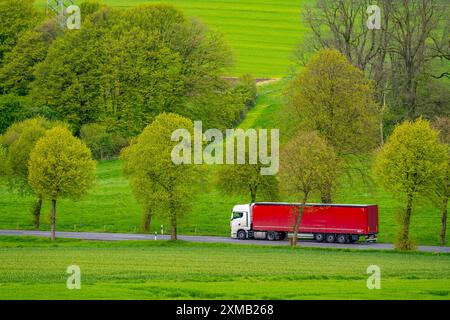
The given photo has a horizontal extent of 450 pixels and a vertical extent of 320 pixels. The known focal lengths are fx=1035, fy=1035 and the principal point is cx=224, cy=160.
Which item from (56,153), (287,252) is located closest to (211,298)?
(287,252)

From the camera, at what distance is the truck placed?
7625cm

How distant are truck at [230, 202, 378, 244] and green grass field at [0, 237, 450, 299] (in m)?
7.48

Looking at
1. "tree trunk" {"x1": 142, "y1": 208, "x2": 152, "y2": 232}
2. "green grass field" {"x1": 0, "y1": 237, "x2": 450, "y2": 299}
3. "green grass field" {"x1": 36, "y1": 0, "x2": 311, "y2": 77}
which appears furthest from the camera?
"green grass field" {"x1": 36, "y1": 0, "x2": 311, "y2": 77}

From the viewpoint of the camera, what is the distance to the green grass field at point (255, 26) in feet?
458

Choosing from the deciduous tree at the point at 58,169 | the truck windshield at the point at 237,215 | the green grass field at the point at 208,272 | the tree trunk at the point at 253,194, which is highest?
the deciduous tree at the point at 58,169

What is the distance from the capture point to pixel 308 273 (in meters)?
51.2

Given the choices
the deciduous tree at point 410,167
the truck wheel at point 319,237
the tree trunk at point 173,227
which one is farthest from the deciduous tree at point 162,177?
the deciduous tree at point 410,167

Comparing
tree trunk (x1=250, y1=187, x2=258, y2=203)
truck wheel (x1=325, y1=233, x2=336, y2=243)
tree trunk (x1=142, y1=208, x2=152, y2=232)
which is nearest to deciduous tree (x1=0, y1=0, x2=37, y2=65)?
tree trunk (x1=142, y1=208, x2=152, y2=232)

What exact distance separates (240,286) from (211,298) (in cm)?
447

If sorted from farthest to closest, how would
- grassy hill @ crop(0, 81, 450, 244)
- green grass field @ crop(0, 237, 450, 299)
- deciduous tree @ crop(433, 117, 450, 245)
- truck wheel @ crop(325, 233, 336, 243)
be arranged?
grassy hill @ crop(0, 81, 450, 244) < truck wheel @ crop(325, 233, 336, 243) < deciduous tree @ crop(433, 117, 450, 245) < green grass field @ crop(0, 237, 450, 299)

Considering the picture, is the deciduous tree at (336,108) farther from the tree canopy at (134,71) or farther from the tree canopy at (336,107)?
the tree canopy at (134,71)

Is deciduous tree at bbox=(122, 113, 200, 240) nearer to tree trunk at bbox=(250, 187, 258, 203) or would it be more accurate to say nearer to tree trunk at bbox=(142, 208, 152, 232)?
tree trunk at bbox=(142, 208, 152, 232)

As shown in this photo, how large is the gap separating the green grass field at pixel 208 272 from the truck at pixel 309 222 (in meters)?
7.48

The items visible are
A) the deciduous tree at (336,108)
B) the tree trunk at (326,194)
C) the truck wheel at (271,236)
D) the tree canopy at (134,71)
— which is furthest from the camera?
the tree canopy at (134,71)
